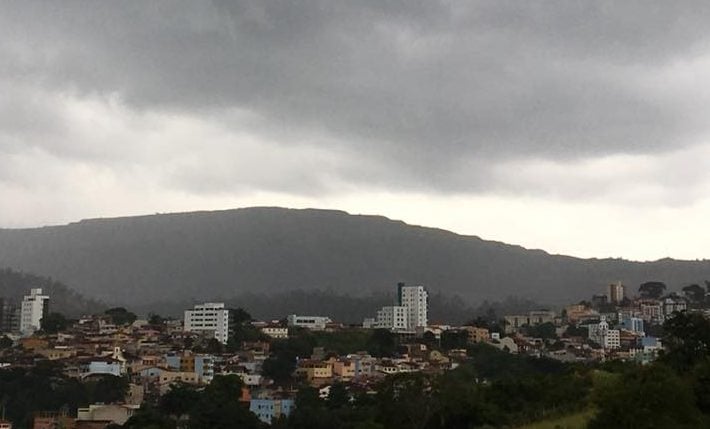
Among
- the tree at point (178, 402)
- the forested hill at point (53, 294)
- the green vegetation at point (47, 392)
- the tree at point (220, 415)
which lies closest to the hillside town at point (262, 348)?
the green vegetation at point (47, 392)

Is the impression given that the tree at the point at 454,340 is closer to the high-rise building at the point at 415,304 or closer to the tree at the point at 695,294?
the high-rise building at the point at 415,304

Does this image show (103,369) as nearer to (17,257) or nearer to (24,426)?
(24,426)

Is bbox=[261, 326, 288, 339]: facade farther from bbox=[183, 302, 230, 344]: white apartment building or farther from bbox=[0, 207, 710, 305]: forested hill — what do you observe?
bbox=[0, 207, 710, 305]: forested hill

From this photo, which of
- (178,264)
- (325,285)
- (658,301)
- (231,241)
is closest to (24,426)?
(658,301)

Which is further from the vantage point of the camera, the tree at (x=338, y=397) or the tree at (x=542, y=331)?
the tree at (x=542, y=331)

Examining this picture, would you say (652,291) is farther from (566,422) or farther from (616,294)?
(566,422)

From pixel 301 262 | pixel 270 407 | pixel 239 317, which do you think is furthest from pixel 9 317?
pixel 301 262

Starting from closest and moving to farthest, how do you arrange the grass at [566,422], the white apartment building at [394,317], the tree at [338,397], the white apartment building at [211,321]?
the grass at [566,422] → the tree at [338,397] → the white apartment building at [211,321] → the white apartment building at [394,317]

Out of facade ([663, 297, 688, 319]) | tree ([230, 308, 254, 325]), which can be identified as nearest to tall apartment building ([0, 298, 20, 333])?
tree ([230, 308, 254, 325])
